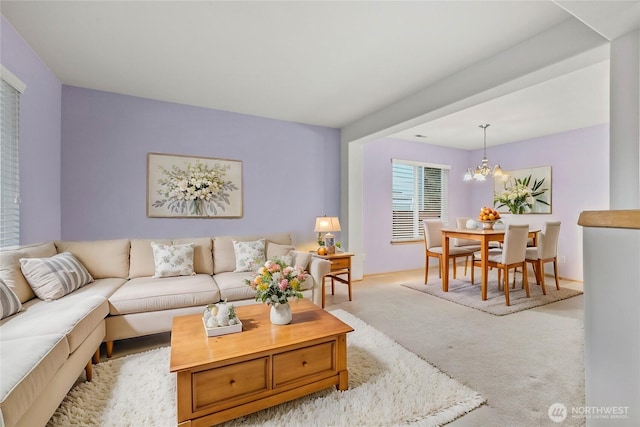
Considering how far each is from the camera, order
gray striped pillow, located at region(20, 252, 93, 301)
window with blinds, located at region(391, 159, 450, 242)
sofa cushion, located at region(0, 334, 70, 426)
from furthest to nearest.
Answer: window with blinds, located at region(391, 159, 450, 242)
gray striped pillow, located at region(20, 252, 93, 301)
sofa cushion, located at region(0, 334, 70, 426)

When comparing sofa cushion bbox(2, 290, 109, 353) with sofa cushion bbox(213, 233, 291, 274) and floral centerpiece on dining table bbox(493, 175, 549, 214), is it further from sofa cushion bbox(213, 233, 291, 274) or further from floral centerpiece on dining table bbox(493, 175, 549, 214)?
floral centerpiece on dining table bbox(493, 175, 549, 214)

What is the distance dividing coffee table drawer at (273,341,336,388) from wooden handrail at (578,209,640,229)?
149 cm

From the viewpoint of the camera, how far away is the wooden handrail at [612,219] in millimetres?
621

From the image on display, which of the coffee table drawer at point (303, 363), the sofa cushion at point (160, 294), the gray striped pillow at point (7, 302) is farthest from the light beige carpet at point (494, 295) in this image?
the gray striped pillow at point (7, 302)

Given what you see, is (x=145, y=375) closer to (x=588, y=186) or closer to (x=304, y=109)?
(x=304, y=109)

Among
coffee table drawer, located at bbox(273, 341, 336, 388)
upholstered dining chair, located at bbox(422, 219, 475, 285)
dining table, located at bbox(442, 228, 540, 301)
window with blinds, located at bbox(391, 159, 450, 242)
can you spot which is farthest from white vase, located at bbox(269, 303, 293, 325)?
window with blinds, located at bbox(391, 159, 450, 242)

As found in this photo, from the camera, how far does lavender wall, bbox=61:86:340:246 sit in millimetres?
3291

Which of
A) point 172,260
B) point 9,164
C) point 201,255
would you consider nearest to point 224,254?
point 201,255

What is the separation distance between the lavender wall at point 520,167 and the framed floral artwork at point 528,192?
11 centimetres

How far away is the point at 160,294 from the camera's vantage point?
2.49 metres

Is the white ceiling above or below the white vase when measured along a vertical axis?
above

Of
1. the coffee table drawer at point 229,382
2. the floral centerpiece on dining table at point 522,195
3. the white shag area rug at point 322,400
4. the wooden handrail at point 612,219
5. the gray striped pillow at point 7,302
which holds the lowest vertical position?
the white shag area rug at point 322,400

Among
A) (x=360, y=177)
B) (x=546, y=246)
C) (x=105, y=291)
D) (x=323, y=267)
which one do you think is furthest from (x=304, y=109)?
(x=546, y=246)

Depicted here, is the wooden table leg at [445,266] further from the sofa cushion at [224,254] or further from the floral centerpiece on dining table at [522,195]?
the sofa cushion at [224,254]
